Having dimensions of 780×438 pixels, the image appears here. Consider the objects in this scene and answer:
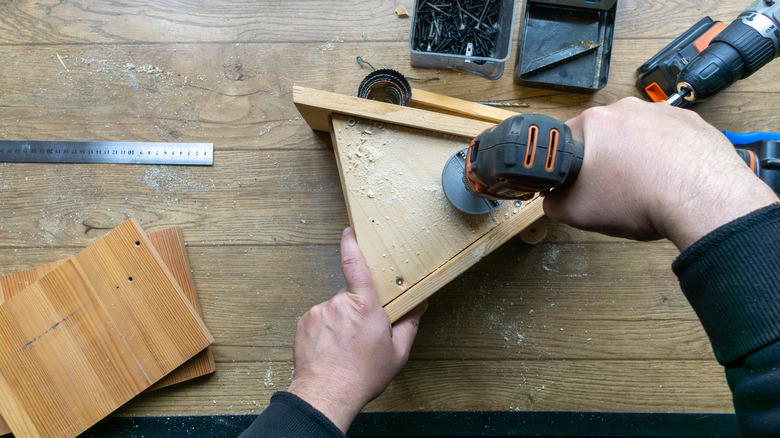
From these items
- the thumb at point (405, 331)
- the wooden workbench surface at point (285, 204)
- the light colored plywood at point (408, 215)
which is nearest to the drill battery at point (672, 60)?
the wooden workbench surface at point (285, 204)

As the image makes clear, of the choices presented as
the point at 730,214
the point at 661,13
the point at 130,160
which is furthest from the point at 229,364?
the point at 661,13

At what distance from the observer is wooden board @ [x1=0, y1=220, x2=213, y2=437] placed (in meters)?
1.07

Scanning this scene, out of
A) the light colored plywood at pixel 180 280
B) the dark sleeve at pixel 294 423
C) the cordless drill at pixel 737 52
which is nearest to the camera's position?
the dark sleeve at pixel 294 423

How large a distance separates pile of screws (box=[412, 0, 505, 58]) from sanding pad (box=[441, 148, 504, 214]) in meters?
0.43

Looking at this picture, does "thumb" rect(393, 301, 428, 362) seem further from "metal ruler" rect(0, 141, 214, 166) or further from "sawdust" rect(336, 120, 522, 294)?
"metal ruler" rect(0, 141, 214, 166)

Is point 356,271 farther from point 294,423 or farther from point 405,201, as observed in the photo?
point 294,423

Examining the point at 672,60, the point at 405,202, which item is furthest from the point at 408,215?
the point at 672,60

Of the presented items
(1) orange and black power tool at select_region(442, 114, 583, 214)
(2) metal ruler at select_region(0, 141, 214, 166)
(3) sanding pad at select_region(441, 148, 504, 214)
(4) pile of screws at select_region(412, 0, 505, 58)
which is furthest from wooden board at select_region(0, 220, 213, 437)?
(4) pile of screws at select_region(412, 0, 505, 58)

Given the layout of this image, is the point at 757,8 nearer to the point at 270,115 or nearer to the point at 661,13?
the point at 661,13

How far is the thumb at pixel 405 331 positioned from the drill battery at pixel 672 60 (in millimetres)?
887

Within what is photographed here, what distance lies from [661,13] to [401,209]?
39.2 inches

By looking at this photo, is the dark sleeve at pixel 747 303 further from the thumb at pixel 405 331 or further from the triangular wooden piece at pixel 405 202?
the thumb at pixel 405 331

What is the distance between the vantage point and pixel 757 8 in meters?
1.04

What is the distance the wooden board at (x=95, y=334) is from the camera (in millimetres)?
1073
